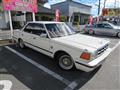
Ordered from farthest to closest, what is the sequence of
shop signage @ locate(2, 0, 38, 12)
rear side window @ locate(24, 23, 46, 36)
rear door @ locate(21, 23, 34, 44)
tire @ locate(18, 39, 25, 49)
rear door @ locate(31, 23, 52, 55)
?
1. shop signage @ locate(2, 0, 38, 12)
2. tire @ locate(18, 39, 25, 49)
3. rear door @ locate(21, 23, 34, 44)
4. rear side window @ locate(24, 23, 46, 36)
5. rear door @ locate(31, 23, 52, 55)

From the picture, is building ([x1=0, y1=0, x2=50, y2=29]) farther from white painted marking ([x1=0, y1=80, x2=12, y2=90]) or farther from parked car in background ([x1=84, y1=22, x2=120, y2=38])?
white painted marking ([x1=0, y1=80, x2=12, y2=90])

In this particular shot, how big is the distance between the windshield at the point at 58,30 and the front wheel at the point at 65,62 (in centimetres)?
90

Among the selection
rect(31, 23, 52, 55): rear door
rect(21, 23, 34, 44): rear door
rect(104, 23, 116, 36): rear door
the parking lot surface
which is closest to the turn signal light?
the parking lot surface

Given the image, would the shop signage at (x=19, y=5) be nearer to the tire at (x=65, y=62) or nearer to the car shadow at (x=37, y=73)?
the car shadow at (x=37, y=73)

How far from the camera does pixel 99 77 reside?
4.43 metres

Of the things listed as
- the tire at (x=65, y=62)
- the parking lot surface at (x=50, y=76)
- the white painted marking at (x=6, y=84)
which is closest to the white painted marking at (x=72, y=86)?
the parking lot surface at (x=50, y=76)

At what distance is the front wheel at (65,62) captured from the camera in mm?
4705

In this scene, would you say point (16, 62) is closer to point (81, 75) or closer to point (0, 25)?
point (81, 75)

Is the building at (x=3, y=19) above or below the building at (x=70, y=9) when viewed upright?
below

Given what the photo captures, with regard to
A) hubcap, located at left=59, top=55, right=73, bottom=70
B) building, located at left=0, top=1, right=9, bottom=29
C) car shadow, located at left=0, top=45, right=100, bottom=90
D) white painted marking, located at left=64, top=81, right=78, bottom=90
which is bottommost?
white painted marking, located at left=64, top=81, right=78, bottom=90

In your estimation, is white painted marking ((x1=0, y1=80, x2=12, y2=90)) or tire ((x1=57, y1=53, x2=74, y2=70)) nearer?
white painted marking ((x1=0, y1=80, x2=12, y2=90))

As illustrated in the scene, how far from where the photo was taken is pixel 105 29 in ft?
46.5

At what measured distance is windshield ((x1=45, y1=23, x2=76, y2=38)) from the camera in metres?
5.30

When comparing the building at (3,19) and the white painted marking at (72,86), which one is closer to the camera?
the white painted marking at (72,86)
